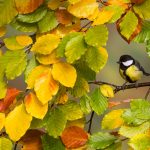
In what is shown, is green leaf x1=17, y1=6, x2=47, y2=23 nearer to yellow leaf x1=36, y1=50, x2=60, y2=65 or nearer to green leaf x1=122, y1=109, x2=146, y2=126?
yellow leaf x1=36, y1=50, x2=60, y2=65

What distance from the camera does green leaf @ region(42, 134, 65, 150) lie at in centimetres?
47

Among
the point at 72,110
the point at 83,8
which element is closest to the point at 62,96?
the point at 72,110

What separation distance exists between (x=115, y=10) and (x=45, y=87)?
12 cm

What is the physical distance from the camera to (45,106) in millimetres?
424

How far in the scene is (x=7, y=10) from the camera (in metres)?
0.45

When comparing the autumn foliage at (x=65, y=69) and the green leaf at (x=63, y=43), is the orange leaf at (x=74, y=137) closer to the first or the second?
the autumn foliage at (x=65, y=69)

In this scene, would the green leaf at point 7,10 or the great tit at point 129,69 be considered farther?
the great tit at point 129,69

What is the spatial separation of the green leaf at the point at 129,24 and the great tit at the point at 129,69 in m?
0.15

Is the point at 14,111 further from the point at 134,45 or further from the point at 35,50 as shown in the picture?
the point at 134,45

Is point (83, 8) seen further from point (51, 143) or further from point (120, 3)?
point (51, 143)

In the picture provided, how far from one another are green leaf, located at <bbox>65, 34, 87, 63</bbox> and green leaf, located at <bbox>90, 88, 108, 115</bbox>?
3.6 inches

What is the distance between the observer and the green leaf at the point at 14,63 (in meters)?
0.43

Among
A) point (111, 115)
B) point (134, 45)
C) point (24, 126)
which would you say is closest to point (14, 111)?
point (24, 126)

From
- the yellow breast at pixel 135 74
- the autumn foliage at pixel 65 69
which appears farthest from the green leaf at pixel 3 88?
the yellow breast at pixel 135 74
